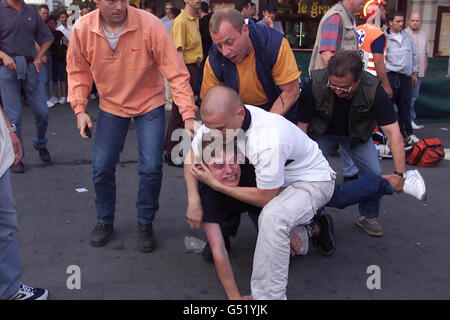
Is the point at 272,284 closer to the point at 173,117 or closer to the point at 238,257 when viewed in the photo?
the point at 238,257

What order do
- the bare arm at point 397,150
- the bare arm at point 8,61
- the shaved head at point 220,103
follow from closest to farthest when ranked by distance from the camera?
1. the shaved head at point 220,103
2. the bare arm at point 397,150
3. the bare arm at point 8,61

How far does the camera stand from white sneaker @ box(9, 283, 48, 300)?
110 inches

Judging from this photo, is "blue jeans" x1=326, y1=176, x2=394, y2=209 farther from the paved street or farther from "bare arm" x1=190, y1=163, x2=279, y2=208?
"bare arm" x1=190, y1=163, x2=279, y2=208

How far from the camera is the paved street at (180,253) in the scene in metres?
3.10

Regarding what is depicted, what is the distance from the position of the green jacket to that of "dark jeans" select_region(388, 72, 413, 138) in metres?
3.40

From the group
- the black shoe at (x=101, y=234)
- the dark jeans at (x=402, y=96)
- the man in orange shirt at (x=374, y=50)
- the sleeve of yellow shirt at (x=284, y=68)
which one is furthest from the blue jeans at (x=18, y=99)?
the dark jeans at (x=402, y=96)

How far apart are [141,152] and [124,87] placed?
0.47 meters

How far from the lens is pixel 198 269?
337 cm

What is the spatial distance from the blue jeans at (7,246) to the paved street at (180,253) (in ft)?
1.16

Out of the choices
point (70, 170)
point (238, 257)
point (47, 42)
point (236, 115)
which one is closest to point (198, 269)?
point (238, 257)

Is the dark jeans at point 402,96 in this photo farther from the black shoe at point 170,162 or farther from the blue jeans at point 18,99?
the blue jeans at point 18,99

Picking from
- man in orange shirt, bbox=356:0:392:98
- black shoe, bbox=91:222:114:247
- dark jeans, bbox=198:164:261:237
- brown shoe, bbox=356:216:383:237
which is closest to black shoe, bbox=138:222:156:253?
black shoe, bbox=91:222:114:247

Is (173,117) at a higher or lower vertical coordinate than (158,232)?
higher
